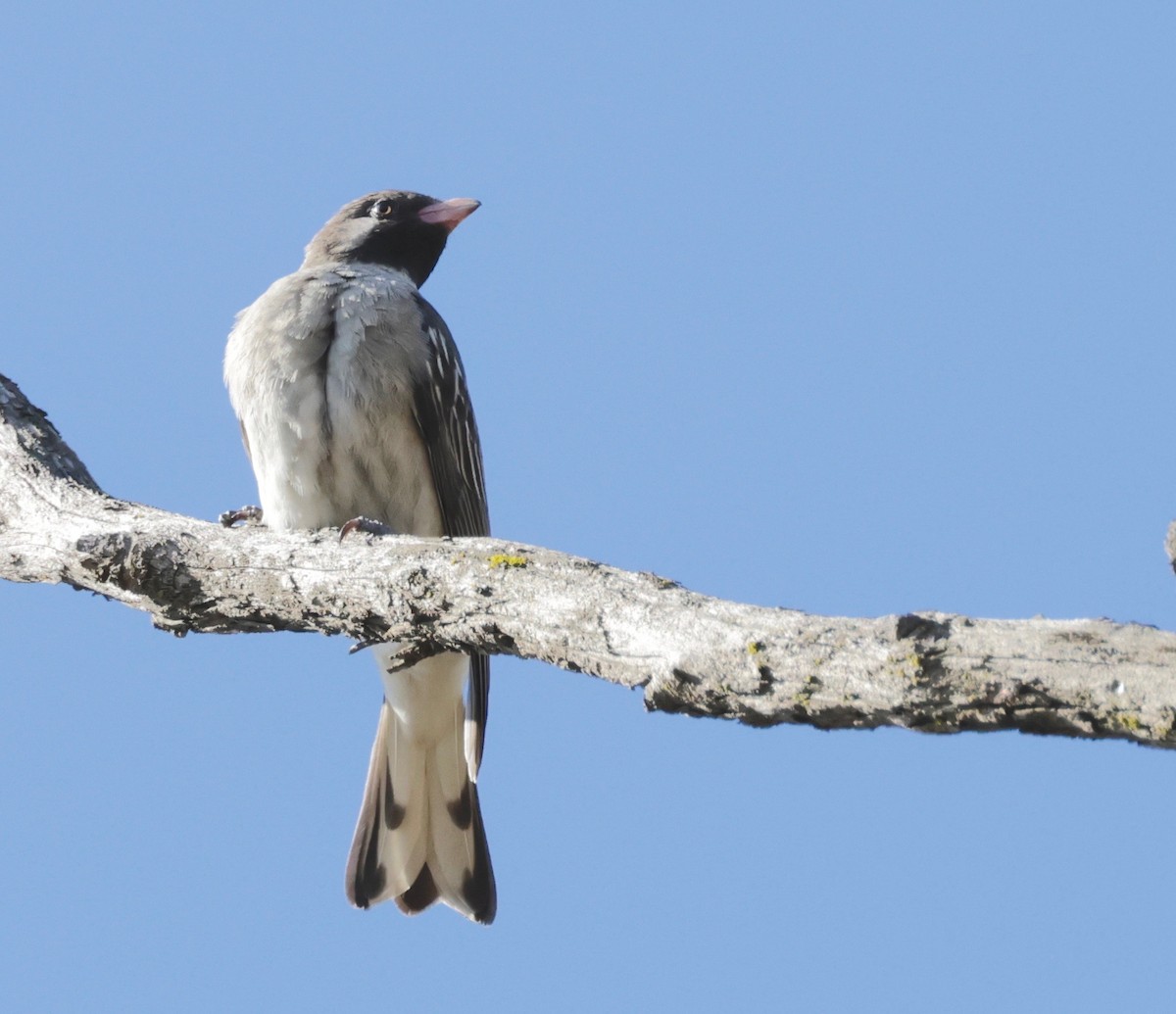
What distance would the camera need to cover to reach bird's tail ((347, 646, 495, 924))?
664 centimetres

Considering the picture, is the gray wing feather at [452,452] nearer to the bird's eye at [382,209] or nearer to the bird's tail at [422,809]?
the bird's tail at [422,809]

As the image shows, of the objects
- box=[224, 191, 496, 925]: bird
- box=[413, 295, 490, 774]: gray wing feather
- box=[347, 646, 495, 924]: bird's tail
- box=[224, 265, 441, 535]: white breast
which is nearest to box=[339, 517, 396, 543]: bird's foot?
box=[224, 191, 496, 925]: bird

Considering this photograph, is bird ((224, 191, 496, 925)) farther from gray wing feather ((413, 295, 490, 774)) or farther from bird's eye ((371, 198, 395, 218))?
bird's eye ((371, 198, 395, 218))

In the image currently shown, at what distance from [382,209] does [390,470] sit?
234cm

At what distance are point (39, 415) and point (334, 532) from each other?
6.63 ft

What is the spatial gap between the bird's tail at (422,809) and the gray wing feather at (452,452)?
0.30m

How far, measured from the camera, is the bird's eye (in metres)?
8.02

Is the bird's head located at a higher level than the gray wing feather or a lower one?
higher

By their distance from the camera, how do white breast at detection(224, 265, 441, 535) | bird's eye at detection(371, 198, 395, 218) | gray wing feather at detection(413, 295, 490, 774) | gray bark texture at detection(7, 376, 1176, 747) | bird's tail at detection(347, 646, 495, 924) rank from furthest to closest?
1. bird's eye at detection(371, 198, 395, 218)
2. bird's tail at detection(347, 646, 495, 924)
3. gray wing feather at detection(413, 295, 490, 774)
4. white breast at detection(224, 265, 441, 535)
5. gray bark texture at detection(7, 376, 1176, 747)

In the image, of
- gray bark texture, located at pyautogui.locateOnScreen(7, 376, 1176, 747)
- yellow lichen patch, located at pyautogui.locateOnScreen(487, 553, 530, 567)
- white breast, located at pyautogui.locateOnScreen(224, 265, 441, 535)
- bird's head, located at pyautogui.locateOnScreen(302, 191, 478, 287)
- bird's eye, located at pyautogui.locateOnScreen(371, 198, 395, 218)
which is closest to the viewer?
gray bark texture, located at pyautogui.locateOnScreen(7, 376, 1176, 747)

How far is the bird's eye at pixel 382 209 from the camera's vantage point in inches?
316

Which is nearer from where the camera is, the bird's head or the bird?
the bird

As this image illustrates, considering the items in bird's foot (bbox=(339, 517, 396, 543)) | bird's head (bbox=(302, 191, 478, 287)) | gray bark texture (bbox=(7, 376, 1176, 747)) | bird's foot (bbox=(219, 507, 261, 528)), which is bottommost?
gray bark texture (bbox=(7, 376, 1176, 747))

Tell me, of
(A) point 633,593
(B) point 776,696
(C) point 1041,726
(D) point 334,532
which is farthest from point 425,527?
(C) point 1041,726
